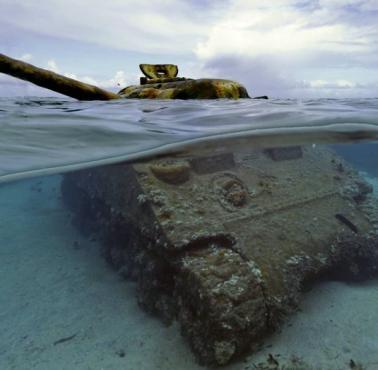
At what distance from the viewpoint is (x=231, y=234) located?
6.40 meters

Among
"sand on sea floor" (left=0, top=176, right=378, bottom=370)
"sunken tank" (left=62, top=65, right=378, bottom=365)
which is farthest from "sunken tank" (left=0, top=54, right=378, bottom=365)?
"sand on sea floor" (left=0, top=176, right=378, bottom=370)

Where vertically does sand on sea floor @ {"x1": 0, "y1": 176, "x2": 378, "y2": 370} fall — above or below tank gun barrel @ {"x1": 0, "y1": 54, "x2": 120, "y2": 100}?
below

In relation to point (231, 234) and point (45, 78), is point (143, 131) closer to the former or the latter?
point (231, 234)

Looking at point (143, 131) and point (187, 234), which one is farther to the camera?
point (143, 131)

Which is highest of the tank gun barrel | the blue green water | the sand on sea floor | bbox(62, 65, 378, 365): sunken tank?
the tank gun barrel

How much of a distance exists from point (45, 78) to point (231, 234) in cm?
837

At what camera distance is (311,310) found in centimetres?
610

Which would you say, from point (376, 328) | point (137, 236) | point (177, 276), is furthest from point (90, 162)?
point (376, 328)

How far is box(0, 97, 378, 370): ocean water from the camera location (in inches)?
215

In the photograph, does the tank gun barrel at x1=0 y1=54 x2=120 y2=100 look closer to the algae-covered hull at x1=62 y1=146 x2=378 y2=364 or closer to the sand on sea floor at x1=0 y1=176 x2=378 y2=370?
the algae-covered hull at x1=62 y1=146 x2=378 y2=364

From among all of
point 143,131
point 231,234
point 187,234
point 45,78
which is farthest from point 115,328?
point 45,78

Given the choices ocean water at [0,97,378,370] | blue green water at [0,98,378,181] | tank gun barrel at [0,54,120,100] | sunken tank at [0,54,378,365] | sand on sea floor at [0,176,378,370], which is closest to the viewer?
sand on sea floor at [0,176,378,370]

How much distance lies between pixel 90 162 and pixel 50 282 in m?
3.13

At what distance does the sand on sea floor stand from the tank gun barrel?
6.04 m
